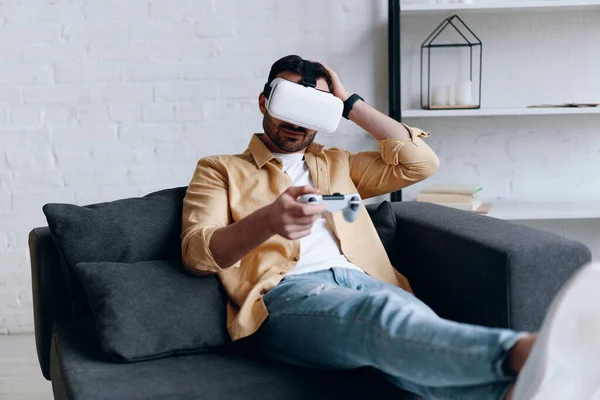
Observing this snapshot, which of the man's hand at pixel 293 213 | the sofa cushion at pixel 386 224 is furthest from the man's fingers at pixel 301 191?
the sofa cushion at pixel 386 224

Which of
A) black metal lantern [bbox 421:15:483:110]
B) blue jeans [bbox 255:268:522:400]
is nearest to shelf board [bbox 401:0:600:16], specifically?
black metal lantern [bbox 421:15:483:110]

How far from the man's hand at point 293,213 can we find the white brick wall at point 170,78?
155 cm

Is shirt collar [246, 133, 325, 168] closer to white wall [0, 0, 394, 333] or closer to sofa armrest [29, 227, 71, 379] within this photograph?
sofa armrest [29, 227, 71, 379]

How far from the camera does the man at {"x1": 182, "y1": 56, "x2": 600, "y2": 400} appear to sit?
54.1 inches

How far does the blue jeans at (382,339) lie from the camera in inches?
52.2

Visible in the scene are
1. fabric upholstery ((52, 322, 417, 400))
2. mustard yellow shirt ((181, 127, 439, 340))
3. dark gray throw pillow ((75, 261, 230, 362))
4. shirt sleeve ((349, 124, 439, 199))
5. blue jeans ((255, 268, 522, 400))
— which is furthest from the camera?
shirt sleeve ((349, 124, 439, 199))

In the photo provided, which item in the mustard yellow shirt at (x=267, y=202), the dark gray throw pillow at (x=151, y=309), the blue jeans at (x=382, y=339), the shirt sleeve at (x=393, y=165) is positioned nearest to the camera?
the blue jeans at (x=382, y=339)

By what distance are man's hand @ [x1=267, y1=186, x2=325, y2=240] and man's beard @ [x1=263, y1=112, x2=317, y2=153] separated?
423mm

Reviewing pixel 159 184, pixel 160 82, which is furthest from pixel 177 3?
pixel 159 184

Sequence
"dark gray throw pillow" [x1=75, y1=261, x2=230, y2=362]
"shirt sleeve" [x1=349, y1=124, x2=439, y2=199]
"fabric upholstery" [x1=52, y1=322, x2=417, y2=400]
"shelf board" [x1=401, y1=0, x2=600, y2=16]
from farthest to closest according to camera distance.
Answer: "shelf board" [x1=401, y1=0, x2=600, y2=16], "shirt sleeve" [x1=349, y1=124, x2=439, y2=199], "dark gray throw pillow" [x1=75, y1=261, x2=230, y2=362], "fabric upholstery" [x1=52, y1=322, x2=417, y2=400]

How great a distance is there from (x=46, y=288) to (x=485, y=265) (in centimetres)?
109

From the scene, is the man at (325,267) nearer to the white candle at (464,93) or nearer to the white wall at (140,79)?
the white candle at (464,93)

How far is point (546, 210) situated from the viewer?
Answer: 116 inches

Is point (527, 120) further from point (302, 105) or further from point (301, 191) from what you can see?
point (301, 191)
